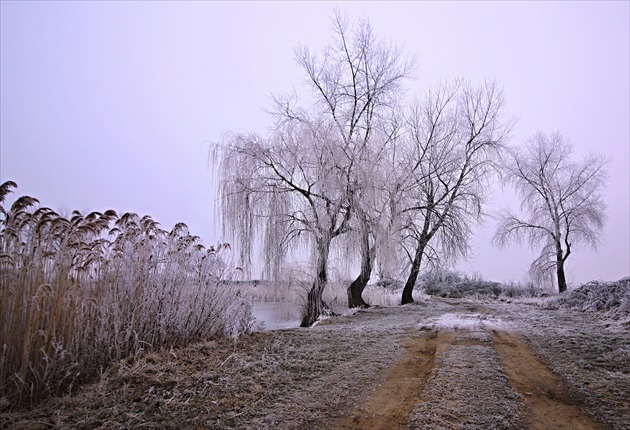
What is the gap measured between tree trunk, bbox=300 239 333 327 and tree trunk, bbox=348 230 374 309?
1.10 m

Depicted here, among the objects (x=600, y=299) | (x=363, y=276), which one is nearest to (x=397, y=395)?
(x=363, y=276)

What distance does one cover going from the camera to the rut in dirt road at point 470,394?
3.38m

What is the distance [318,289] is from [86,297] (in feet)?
23.3

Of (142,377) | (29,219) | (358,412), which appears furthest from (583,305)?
(29,219)

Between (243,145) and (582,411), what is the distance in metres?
9.16

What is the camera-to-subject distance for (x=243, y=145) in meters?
10.6

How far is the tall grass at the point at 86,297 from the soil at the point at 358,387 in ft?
1.02

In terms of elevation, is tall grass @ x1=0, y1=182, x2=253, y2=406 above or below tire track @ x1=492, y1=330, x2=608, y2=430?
above

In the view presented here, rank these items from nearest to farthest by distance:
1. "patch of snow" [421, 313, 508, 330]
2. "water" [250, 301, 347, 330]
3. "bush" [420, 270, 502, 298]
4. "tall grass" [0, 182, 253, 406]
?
"tall grass" [0, 182, 253, 406]
"patch of snow" [421, 313, 508, 330]
"water" [250, 301, 347, 330]
"bush" [420, 270, 502, 298]

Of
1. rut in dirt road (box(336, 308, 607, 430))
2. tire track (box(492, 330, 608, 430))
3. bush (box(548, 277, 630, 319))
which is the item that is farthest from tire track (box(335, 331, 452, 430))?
bush (box(548, 277, 630, 319))

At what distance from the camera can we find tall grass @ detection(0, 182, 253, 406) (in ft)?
12.3

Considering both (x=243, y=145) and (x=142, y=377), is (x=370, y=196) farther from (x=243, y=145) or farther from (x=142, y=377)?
(x=142, y=377)

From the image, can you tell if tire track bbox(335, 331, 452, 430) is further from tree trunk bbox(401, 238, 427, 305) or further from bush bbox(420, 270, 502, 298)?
bush bbox(420, 270, 502, 298)

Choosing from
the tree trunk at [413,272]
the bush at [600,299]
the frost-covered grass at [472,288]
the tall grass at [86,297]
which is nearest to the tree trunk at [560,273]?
the frost-covered grass at [472,288]
